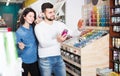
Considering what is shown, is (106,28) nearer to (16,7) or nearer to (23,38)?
(23,38)

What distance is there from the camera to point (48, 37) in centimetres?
282

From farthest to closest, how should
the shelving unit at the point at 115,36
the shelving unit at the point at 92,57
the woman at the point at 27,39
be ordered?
the shelving unit at the point at 92,57, the shelving unit at the point at 115,36, the woman at the point at 27,39

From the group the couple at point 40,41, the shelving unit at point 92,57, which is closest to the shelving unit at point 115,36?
the shelving unit at point 92,57

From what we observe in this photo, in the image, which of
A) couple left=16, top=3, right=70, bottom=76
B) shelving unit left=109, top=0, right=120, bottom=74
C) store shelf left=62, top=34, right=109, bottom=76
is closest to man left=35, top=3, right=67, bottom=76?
couple left=16, top=3, right=70, bottom=76

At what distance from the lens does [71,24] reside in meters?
5.79

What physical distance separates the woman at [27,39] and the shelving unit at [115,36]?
1.70 meters

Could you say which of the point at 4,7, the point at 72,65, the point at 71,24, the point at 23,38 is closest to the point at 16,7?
the point at 4,7

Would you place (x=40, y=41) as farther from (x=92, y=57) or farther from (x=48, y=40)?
(x=92, y=57)

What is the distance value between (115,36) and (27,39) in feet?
6.17

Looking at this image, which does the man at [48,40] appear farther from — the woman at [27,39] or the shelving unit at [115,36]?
the shelving unit at [115,36]

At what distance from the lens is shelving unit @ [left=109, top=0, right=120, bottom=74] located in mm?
3894

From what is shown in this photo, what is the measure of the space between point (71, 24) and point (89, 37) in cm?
142

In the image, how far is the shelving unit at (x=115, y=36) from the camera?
3.89 meters

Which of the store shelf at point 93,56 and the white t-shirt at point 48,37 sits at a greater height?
the white t-shirt at point 48,37
